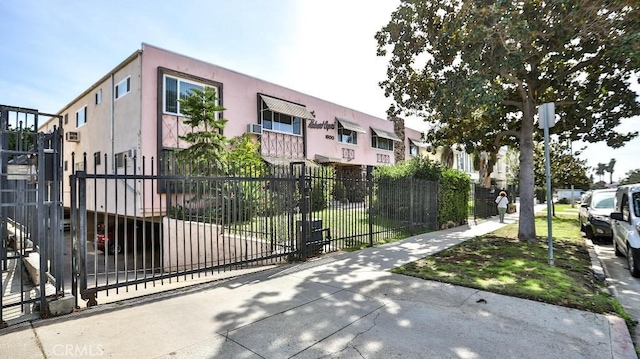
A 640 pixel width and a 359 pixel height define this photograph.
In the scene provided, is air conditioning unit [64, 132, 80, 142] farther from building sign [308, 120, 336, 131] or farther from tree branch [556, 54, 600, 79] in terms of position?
tree branch [556, 54, 600, 79]

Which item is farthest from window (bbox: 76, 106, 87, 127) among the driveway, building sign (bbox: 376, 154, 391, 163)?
the driveway

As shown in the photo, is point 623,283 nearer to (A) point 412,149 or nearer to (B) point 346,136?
(B) point 346,136

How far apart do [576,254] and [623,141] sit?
5.28 metres

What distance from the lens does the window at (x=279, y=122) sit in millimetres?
17562

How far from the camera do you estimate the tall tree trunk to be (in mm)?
9733

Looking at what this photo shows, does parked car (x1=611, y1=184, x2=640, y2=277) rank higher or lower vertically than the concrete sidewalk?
higher

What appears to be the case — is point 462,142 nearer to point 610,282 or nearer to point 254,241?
point 610,282

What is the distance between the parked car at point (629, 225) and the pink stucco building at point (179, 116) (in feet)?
25.0

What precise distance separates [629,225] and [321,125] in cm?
1659

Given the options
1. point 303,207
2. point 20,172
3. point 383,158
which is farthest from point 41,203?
point 383,158

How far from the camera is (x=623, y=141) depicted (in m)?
10.6

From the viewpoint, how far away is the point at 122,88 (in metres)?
14.3

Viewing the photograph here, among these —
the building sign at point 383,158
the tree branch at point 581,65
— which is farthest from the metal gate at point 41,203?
the building sign at point 383,158

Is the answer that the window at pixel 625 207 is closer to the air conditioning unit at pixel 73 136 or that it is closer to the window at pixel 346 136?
the window at pixel 346 136
